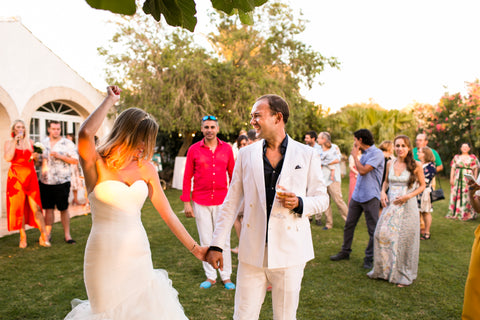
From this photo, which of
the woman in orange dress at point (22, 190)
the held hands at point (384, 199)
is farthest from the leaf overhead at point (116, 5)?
the woman in orange dress at point (22, 190)

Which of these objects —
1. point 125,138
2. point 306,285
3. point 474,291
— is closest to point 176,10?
point 125,138

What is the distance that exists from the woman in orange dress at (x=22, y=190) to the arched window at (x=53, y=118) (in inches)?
182

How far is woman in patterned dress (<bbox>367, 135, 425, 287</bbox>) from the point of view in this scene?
16.8ft

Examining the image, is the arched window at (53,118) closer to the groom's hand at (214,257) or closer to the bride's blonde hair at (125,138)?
the bride's blonde hair at (125,138)

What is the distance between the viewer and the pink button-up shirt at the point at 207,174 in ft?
16.6

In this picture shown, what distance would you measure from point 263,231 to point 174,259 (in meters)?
3.97

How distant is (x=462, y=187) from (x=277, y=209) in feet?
32.9

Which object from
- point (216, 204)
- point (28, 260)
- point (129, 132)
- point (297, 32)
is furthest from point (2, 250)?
point (297, 32)

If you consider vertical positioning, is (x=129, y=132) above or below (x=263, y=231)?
above

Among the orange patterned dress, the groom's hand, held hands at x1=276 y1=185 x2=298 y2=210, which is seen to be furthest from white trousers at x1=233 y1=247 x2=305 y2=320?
the orange patterned dress

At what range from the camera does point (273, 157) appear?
112 inches

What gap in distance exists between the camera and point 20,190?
6.80 metres

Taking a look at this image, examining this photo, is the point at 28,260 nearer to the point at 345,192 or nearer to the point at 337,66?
the point at 345,192

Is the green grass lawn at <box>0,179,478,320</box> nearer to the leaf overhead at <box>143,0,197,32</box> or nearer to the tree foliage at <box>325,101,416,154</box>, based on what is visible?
the leaf overhead at <box>143,0,197,32</box>
